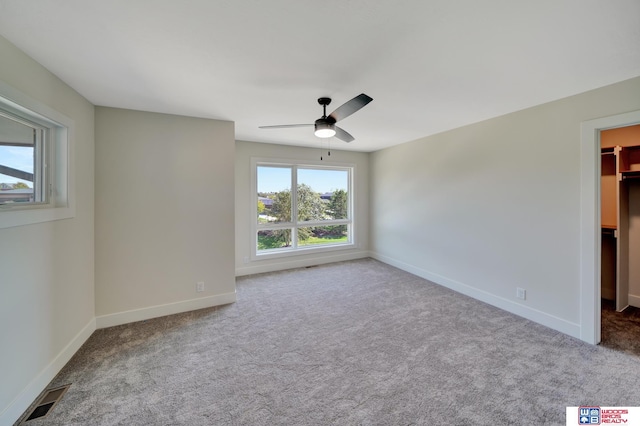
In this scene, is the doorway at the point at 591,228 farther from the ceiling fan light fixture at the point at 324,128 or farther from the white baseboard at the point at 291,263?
the white baseboard at the point at 291,263

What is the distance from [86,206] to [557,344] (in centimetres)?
489

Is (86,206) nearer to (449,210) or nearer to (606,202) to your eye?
(449,210)

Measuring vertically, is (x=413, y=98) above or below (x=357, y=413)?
above

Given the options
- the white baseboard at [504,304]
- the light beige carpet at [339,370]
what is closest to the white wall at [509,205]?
the white baseboard at [504,304]

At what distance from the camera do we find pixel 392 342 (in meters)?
2.42

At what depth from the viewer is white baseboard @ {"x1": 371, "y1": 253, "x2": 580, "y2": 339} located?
8.45 ft

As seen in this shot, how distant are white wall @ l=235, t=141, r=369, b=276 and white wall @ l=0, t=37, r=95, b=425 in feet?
6.80

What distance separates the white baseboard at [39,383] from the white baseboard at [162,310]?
0.27 m

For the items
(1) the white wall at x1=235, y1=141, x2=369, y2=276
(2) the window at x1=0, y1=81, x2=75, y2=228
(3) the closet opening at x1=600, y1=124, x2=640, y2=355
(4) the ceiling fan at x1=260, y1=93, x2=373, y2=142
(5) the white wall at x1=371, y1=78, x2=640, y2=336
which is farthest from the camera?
(1) the white wall at x1=235, y1=141, x2=369, y2=276

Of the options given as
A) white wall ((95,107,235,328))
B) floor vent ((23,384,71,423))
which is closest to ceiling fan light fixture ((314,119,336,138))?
white wall ((95,107,235,328))

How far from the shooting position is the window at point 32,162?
1.67 meters

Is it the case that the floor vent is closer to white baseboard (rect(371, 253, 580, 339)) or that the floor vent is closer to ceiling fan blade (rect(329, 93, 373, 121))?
ceiling fan blade (rect(329, 93, 373, 121))

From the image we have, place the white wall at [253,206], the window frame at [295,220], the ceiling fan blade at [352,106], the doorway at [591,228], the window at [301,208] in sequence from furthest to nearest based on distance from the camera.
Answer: the window at [301,208] → the window frame at [295,220] → the white wall at [253,206] → the doorway at [591,228] → the ceiling fan blade at [352,106]

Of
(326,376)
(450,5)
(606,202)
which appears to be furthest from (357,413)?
(606,202)
